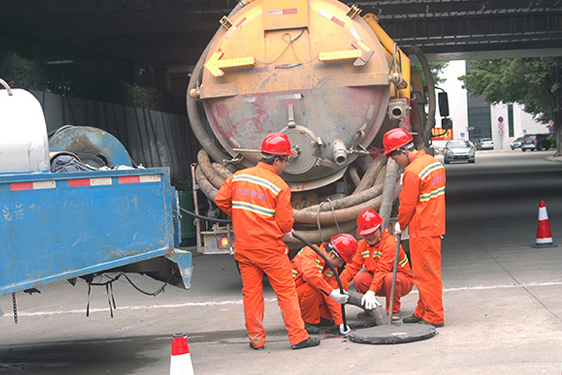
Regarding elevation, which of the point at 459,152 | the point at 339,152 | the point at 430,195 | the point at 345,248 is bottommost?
the point at 459,152

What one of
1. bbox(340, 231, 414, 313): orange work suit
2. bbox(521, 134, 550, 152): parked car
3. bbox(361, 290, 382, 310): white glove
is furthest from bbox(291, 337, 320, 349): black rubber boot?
bbox(521, 134, 550, 152): parked car

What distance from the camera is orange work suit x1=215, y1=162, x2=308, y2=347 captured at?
623 cm

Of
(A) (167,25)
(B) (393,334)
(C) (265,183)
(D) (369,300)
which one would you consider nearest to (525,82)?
(A) (167,25)

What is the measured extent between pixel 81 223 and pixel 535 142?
5925cm

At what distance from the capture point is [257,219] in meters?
6.23

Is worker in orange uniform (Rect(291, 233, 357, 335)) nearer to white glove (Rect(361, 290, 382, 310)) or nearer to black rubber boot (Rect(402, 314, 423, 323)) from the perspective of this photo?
white glove (Rect(361, 290, 382, 310))

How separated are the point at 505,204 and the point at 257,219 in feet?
43.5

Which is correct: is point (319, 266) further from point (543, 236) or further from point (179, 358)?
point (543, 236)

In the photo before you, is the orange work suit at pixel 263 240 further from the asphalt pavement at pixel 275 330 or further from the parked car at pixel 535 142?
the parked car at pixel 535 142

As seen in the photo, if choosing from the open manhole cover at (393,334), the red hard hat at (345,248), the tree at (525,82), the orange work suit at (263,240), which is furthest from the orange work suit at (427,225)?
the tree at (525,82)

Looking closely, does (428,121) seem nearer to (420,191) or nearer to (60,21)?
(420,191)

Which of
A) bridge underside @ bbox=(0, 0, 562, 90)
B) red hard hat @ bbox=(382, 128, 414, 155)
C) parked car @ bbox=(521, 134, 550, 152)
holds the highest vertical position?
bridge underside @ bbox=(0, 0, 562, 90)

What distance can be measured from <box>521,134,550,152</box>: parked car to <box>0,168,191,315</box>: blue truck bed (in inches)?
2258

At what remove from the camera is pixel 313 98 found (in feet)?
28.6
